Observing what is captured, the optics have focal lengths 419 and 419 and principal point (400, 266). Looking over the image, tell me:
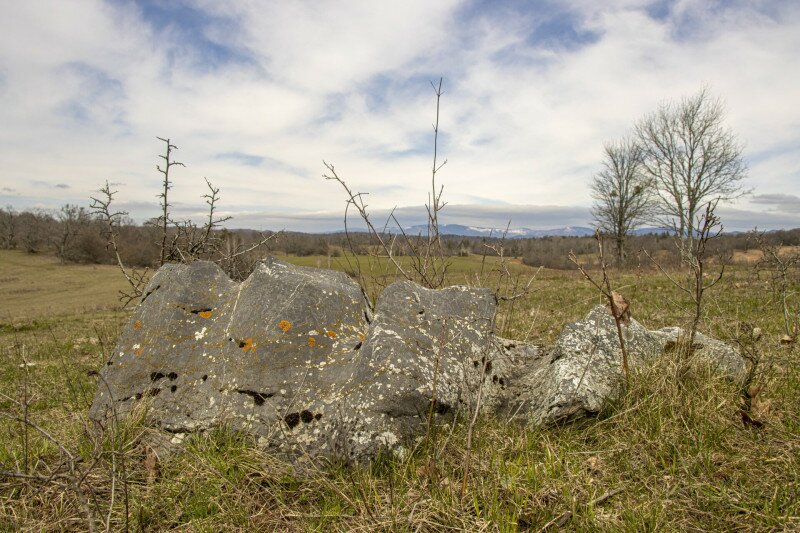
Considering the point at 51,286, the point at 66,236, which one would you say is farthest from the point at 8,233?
the point at 51,286

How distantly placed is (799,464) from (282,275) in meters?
3.92

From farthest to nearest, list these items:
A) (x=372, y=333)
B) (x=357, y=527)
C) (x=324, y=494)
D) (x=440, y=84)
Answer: (x=440, y=84), (x=372, y=333), (x=324, y=494), (x=357, y=527)

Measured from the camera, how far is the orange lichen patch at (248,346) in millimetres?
3504

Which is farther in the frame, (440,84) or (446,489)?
(440,84)

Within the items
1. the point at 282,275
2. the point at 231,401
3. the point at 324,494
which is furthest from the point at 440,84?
the point at 324,494

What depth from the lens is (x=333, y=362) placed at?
344cm

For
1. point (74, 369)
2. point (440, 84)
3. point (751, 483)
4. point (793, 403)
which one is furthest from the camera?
point (74, 369)

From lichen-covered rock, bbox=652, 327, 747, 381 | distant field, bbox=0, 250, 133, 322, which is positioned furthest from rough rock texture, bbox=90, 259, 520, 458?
distant field, bbox=0, 250, 133, 322

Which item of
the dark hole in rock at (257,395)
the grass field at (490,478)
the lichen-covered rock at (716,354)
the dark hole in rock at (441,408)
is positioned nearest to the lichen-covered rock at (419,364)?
the dark hole in rock at (441,408)

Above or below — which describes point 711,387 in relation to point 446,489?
above

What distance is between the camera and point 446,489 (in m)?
2.47

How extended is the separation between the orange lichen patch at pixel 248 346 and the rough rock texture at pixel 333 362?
0.4 inches

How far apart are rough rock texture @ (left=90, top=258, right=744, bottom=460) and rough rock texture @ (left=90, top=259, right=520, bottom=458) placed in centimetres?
1

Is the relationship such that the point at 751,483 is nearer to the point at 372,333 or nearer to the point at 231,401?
the point at 372,333
